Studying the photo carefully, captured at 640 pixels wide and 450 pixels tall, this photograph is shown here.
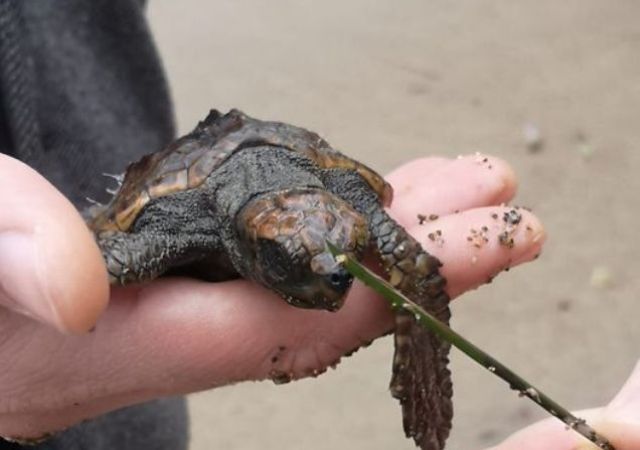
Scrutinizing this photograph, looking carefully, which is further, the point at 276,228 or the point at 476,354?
the point at 276,228

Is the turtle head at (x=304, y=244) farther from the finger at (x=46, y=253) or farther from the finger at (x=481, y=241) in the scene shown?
the finger at (x=46, y=253)

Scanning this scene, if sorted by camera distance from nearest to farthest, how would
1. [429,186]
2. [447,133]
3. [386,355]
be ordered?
1. [429,186]
2. [386,355]
3. [447,133]

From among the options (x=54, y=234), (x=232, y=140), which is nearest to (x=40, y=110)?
(x=232, y=140)

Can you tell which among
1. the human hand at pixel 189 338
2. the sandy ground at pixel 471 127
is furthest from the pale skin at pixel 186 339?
the sandy ground at pixel 471 127

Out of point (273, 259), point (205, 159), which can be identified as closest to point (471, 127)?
point (205, 159)

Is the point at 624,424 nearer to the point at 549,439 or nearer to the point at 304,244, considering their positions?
the point at 549,439

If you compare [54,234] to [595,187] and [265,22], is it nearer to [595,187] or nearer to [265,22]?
[595,187]

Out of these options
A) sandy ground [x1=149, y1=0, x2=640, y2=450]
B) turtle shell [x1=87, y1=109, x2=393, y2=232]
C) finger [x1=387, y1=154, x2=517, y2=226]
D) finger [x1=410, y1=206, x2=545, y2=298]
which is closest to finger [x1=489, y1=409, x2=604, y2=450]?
finger [x1=410, y1=206, x2=545, y2=298]
